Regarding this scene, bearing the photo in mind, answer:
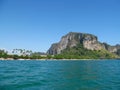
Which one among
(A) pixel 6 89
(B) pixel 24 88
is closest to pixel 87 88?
(B) pixel 24 88

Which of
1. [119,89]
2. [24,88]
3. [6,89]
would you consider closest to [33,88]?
[24,88]

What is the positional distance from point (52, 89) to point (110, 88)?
9230 mm

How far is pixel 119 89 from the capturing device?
117 ft

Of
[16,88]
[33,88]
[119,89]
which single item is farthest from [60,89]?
[119,89]

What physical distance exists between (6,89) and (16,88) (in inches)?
71.1

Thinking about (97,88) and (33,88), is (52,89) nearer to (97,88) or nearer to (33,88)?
(33,88)

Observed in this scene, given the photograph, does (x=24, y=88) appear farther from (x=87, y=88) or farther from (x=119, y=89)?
(x=119, y=89)

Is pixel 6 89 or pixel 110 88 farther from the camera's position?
pixel 110 88

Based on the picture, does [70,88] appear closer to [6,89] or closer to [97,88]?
[97,88]

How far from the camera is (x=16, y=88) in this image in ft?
116

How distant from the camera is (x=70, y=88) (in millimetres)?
36094

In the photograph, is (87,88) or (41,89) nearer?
(41,89)

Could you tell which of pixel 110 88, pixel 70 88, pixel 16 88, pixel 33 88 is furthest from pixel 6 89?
pixel 110 88

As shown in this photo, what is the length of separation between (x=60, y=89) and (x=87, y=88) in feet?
14.8
